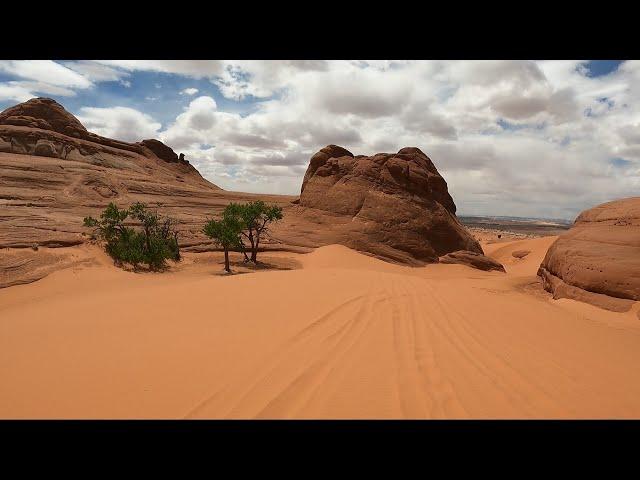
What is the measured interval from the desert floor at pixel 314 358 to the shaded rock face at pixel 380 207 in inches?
704

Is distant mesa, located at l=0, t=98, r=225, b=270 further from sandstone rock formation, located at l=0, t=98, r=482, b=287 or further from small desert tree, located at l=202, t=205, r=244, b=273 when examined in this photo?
small desert tree, located at l=202, t=205, r=244, b=273

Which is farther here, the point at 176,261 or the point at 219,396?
the point at 176,261

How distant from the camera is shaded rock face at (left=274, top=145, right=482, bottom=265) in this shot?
88.1 feet

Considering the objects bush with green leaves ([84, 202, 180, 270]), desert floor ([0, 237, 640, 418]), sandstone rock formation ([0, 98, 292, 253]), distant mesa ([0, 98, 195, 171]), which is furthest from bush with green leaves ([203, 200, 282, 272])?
distant mesa ([0, 98, 195, 171])

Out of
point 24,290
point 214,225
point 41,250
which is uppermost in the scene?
point 214,225

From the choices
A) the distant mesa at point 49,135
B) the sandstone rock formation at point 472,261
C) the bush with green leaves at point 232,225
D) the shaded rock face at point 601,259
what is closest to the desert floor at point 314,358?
the shaded rock face at point 601,259

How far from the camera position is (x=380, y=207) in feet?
93.1

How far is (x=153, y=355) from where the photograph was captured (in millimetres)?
4418

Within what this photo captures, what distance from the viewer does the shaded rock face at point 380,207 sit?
26.8 metres

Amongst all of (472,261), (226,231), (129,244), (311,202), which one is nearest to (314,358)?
(226,231)

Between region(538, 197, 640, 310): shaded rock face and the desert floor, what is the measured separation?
1.12 m
